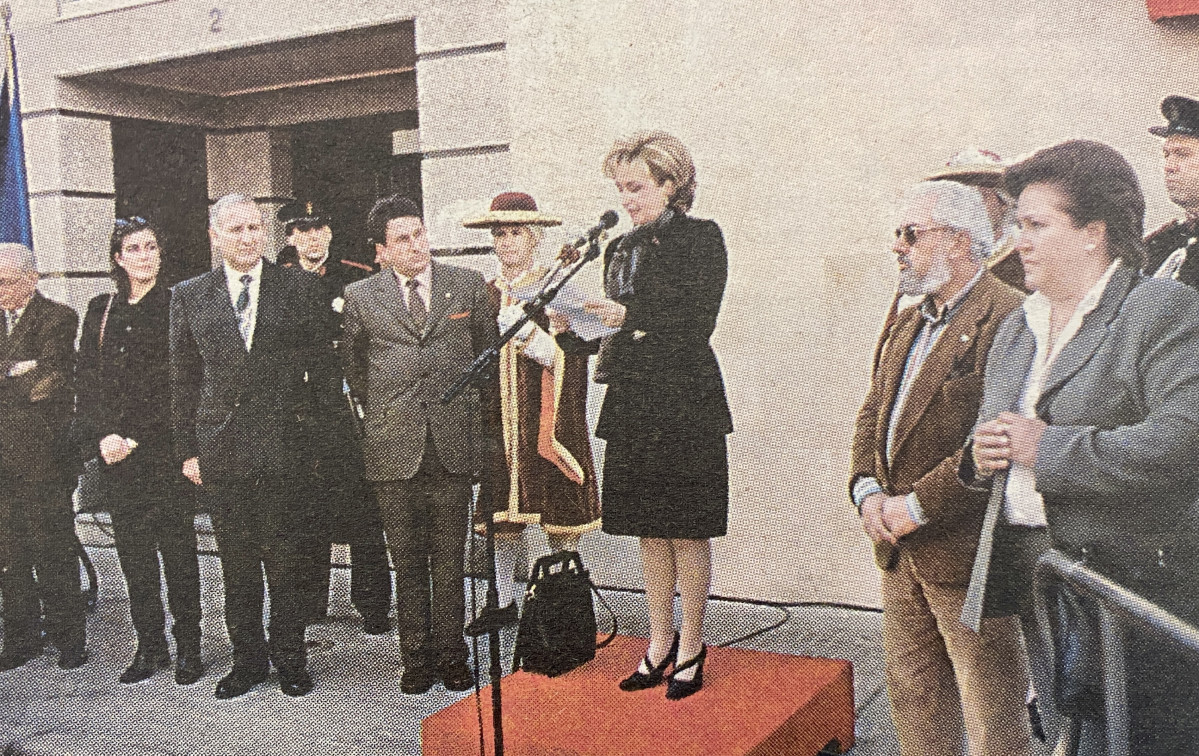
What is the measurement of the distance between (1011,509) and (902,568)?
11.0 inches

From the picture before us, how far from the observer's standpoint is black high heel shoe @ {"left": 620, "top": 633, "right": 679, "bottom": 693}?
275 centimetres

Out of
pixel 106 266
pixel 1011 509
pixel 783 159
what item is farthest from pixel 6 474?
pixel 1011 509

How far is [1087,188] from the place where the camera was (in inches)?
79.8

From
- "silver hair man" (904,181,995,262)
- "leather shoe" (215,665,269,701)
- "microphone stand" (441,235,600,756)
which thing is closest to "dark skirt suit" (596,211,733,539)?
"microphone stand" (441,235,600,756)

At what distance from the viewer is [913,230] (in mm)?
2301

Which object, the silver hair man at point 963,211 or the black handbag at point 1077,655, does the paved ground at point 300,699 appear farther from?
the black handbag at point 1077,655

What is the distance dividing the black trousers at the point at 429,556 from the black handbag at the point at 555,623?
43 cm

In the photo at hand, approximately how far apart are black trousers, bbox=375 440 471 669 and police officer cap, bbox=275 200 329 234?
35.1 inches

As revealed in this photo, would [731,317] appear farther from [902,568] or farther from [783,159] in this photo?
[902,568]

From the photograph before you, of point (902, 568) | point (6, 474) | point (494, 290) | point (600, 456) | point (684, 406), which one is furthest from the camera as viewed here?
point (6, 474)

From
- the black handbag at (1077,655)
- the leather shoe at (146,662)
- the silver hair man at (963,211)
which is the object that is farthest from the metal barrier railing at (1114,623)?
the leather shoe at (146,662)

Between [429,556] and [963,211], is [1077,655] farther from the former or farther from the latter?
[429,556]

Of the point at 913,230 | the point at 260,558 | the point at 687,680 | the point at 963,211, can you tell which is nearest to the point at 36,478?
the point at 260,558

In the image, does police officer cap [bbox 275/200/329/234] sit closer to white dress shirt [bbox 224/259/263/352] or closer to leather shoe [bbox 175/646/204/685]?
white dress shirt [bbox 224/259/263/352]
